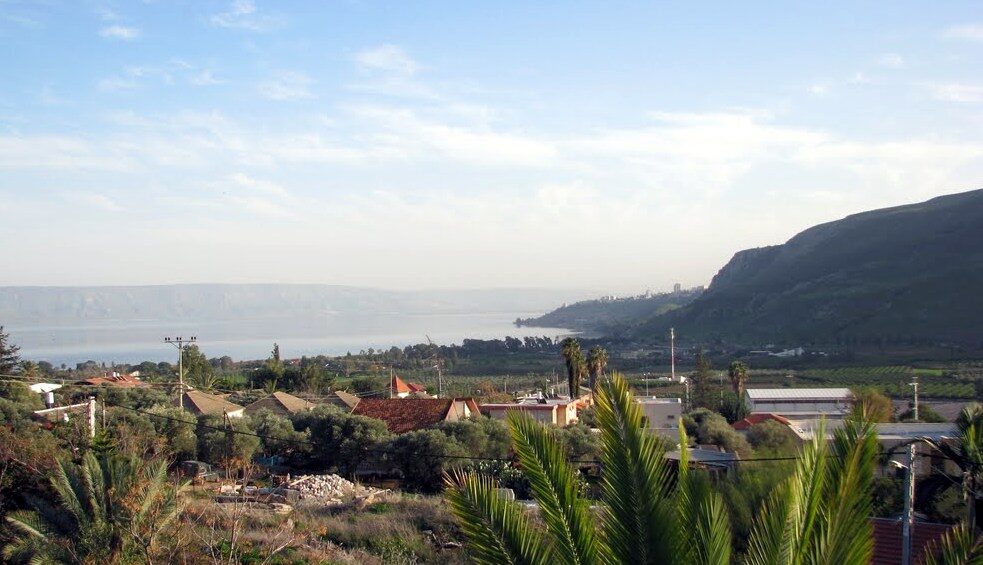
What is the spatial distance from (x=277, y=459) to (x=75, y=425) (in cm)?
945

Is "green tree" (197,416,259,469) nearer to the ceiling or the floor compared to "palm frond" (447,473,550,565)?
nearer to the floor

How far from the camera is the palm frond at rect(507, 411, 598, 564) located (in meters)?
4.48

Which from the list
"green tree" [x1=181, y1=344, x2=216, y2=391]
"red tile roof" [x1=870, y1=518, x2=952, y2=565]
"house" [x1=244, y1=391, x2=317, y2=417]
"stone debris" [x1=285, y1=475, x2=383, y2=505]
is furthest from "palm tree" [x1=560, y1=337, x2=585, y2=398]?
"red tile roof" [x1=870, y1=518, x2=952, y2=565]

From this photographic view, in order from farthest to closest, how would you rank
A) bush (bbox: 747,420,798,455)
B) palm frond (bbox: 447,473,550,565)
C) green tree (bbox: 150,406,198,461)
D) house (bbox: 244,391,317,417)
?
house (bbox: 244,391,317,417) → bush (bbox: 747,420,798,455) → green tree (bbox: 150,406,198,461) → palm frond (bbox: 447,473,550,565)

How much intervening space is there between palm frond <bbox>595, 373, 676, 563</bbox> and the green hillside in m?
81.6

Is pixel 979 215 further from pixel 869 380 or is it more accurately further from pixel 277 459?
pixel 277 459

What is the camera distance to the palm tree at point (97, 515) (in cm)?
1058

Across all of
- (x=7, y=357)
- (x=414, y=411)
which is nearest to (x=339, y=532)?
(x=414, y=411)

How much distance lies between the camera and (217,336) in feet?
513

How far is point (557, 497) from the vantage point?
4.49 meters

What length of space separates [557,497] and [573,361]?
131 ft

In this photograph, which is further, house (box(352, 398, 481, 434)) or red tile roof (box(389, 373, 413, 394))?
red tile roof (box(389, 373, 413, 394))

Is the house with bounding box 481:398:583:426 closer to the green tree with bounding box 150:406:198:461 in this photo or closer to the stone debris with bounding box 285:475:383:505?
the green tree with bounding box 150:406:198:461

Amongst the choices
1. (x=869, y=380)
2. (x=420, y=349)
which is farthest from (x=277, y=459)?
(x=420, y=349)
